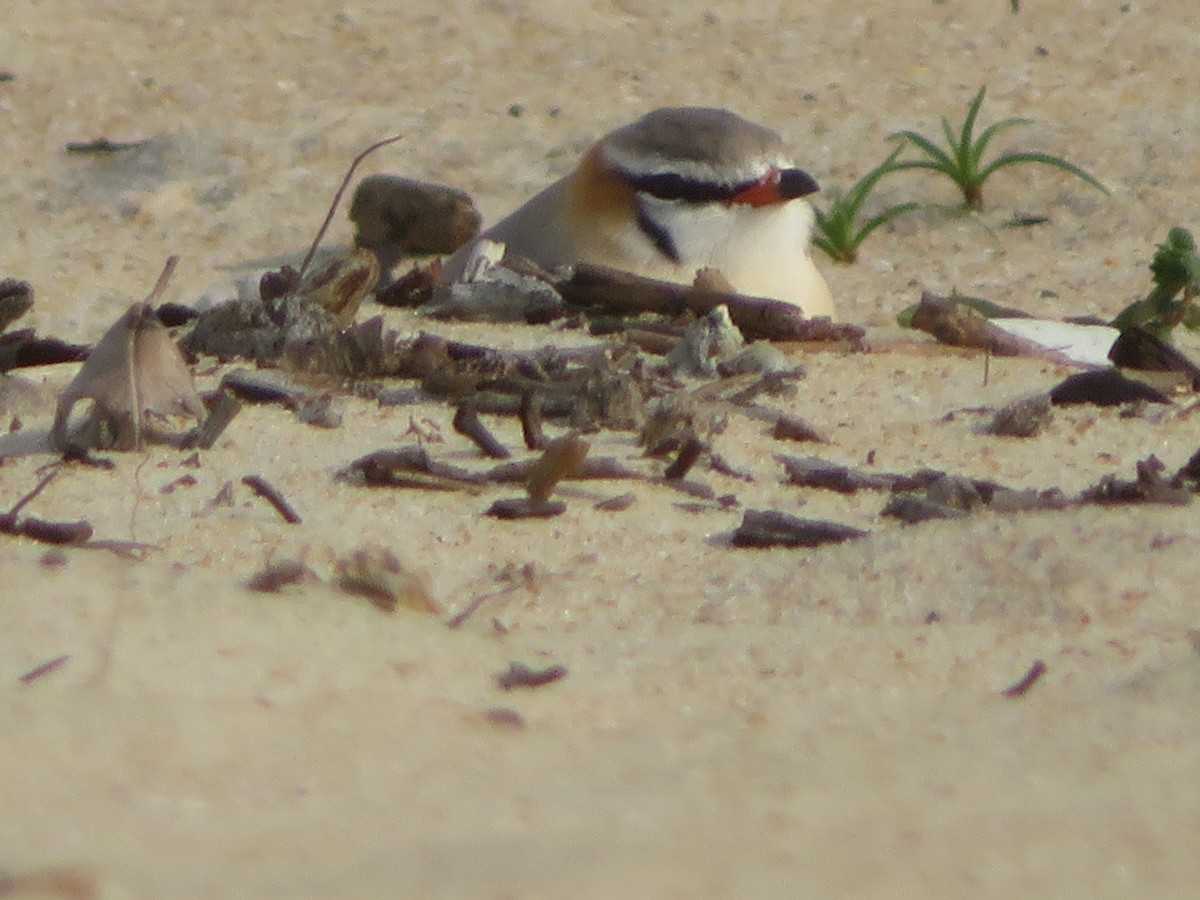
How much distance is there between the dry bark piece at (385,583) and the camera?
8.50 ft

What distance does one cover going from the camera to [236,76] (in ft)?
23.6

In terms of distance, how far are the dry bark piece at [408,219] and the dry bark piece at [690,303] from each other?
1238 millimetres

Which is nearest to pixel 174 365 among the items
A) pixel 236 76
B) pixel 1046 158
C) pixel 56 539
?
pixel 56 539

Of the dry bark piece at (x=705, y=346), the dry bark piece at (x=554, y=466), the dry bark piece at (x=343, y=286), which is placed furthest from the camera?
the dry bark piece at (x=343, y=286)

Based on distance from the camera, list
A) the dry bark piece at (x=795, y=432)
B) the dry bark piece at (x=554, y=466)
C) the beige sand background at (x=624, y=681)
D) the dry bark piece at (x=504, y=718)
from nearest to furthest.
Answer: the beige sand background at (x=624, y=681), the dry bark piece at (x=504, y=718), the dry bark piece at (x=554, y=466), the dry bark piece at (x=795, y=432)

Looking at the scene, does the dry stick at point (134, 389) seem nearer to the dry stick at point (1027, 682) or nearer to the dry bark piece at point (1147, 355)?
the dry stick at point (1027, 682)

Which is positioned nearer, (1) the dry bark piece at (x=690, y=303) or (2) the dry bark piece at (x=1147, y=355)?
(2) the dry bark piece at (x=1147, y=355)

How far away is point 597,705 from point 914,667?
431mm

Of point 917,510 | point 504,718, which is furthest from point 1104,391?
point 504,718

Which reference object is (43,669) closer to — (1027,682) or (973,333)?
(1027,682)

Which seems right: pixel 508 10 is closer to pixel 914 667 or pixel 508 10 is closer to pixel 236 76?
pixel 236 76

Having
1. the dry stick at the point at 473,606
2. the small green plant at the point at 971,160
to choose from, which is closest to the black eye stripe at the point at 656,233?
the small green plant at the point at 971,160

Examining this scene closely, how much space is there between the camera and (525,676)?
2.40m

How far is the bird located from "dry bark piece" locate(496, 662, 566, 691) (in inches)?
109
